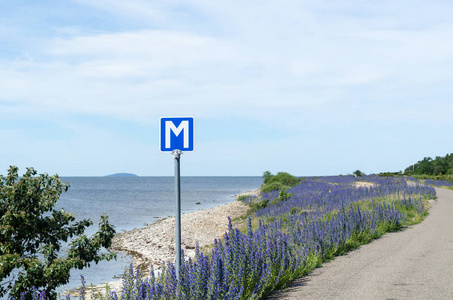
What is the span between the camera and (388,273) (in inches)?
315

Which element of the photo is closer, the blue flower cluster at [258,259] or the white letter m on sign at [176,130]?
the blue flower cluster at [258,259]

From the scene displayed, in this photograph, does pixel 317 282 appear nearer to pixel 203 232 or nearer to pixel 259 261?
pixel 259 261

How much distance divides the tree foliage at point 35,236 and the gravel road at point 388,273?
4.18 m

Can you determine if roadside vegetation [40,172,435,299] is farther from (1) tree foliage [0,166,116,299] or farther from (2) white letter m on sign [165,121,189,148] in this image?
(2) white letter m on sign [165,121,189,148]

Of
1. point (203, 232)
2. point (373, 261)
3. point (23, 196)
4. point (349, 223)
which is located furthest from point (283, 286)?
point (203, 232)

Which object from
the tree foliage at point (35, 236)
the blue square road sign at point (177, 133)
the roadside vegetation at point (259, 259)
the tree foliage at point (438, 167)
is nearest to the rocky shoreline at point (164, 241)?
the roadside vegetation at point (259, 259)

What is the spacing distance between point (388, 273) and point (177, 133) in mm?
4989

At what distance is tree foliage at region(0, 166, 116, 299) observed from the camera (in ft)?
25.5

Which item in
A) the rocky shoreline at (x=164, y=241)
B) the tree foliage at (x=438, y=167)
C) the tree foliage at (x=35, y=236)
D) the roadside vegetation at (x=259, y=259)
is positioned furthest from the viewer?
the tree foliage at (x=438, y=167)

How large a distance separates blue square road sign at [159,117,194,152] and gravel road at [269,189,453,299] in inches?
115

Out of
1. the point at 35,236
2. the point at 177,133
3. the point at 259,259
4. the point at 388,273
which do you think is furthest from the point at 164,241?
the point at 177,133

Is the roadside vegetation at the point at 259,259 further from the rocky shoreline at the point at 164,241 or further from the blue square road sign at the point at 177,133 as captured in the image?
the rocky shoreline at the point at 164,241

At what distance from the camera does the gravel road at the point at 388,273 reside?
681cm

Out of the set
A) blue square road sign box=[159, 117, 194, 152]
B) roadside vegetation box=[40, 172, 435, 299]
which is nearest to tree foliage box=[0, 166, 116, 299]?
roadside vegetation box=[40, 172, 435, 299]
